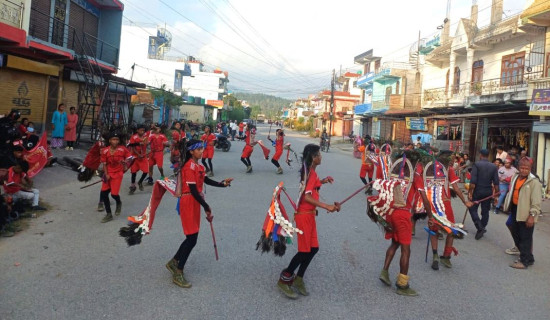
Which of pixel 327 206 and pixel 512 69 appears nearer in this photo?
pixel 327 206

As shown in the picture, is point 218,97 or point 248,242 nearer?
point 248,242

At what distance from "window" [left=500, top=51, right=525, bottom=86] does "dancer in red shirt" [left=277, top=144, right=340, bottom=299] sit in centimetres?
1622

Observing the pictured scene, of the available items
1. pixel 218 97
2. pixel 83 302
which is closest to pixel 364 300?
pixel 83 302

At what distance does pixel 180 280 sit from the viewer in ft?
13.8

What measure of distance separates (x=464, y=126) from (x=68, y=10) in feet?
62.4

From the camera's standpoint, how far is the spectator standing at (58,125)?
1280 cm

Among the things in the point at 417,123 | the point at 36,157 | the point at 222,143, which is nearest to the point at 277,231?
the point at 36,157

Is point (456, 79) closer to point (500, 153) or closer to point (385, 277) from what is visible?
point (500, 153)

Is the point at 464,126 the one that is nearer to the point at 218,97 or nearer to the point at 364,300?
the point at 364,300

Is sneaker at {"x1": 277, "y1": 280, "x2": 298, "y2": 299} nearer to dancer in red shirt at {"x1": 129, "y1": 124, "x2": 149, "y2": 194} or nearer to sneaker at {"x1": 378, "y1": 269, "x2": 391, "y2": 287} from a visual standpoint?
sneaker at {"x1": 378, "y1": 269, "x2": 391, "y2": 287}

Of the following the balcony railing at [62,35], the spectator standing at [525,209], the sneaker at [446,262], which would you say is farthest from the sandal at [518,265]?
the balcony railing at [62,35]

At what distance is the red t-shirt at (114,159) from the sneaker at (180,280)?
324 cm

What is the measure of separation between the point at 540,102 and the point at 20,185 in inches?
564

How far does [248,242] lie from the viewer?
585cm
